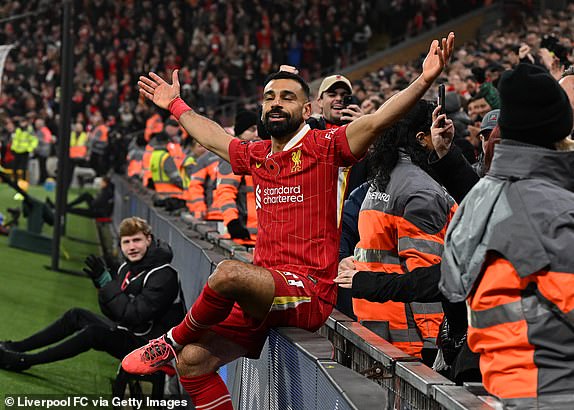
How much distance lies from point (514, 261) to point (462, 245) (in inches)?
8.8

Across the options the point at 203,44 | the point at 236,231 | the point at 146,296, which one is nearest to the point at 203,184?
the point at 236,231

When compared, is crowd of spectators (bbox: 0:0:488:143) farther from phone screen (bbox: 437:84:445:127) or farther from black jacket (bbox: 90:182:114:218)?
phone screen (bbox: 437:84:445:127)

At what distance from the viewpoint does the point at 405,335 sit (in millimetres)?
5414

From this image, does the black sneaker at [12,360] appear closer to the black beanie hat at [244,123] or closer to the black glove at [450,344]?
the black beanie hat at [244,123]

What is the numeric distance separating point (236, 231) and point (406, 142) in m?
3.97

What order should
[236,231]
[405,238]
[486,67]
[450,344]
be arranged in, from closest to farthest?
[450,344], [405,238], [236,231], [486,67]

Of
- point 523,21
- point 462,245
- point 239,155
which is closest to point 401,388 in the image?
point 462,245

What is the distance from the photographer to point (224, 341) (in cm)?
533

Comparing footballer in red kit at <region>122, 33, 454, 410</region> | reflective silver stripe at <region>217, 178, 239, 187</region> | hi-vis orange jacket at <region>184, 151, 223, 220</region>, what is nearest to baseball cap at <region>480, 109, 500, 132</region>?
footballer in red kit at <region>122, 33, 454, 410</region>

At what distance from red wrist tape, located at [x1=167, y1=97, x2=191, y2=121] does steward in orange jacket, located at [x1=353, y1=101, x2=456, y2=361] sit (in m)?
1.34

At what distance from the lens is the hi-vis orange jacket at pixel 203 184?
41.5 feet

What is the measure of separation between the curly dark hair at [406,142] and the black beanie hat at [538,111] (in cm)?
225

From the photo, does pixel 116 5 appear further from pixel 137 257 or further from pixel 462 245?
pixel 462 245

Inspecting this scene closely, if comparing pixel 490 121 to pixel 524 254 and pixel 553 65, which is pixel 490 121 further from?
pixel 524 254
